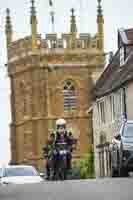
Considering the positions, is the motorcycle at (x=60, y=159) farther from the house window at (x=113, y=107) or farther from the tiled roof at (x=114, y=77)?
the house window at (x=113, y=107)

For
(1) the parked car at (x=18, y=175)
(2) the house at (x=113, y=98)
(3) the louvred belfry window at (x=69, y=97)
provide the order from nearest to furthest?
1. (1) the parked car at (x=18, y=175)
2. (2) the house at (x=113, y=98)
3. (3) the louvred belfry window at (x=69, y=97)

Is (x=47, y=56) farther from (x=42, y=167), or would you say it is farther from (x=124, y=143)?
(x=124, y=143)

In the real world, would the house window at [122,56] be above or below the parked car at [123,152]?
above

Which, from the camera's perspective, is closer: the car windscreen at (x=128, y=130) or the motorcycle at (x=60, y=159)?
the motorcycle at (x=60, y=159)

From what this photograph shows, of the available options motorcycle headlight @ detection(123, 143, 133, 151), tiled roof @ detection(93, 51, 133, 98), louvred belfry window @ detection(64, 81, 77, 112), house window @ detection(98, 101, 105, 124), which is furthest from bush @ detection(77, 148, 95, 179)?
motorcycle headlight @ detection(123, 143, 133, 151)

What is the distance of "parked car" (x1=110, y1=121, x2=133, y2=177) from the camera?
30.2 metres

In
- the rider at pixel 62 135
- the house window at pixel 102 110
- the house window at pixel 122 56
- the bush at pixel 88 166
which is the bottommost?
the bush at pixel 88 166

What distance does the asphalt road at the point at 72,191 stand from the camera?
61.6 feet

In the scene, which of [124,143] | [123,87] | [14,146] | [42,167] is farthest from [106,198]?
[14,146]

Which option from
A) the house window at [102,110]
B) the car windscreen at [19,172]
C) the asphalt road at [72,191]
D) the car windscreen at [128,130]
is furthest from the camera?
the house window at [102,110]

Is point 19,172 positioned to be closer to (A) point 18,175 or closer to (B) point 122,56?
(A) point 18,175

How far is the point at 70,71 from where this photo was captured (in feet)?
336

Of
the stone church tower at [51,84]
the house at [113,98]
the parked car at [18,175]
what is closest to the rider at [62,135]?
the parked car at [18,175]

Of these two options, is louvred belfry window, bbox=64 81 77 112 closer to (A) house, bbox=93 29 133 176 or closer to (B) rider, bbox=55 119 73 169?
(A) house, bbox=93 29 133 176
